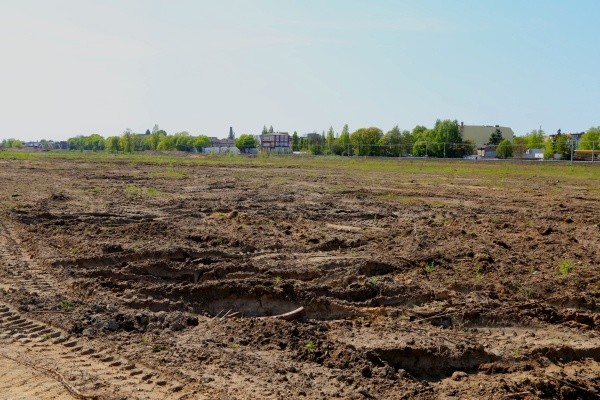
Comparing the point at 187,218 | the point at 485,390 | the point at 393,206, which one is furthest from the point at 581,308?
the point at 393,206

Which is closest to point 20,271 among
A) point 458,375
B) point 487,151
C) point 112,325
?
point 112,325

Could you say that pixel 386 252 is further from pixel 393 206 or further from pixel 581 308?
pixel 393 206

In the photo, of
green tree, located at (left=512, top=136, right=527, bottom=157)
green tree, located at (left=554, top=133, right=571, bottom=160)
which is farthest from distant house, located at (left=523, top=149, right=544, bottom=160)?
green tree, located at (left=554, top=133, right=571, bottom=160)

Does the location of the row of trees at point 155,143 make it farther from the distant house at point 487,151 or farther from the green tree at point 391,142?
the distant house at point 487,151

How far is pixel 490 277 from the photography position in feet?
35.9

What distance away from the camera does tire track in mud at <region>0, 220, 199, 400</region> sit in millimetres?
5867

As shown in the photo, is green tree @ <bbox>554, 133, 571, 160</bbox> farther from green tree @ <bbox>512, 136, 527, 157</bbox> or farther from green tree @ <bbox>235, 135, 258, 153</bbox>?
green tree @ <bbox>235, 135, 258, 153</bbox>

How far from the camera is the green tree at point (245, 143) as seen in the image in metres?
146

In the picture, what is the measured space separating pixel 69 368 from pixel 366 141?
4173 inches

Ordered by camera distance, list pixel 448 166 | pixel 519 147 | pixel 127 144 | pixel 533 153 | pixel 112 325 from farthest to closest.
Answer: pixel 127 144 → pixel 533 153 → pixel 519 147 → pixel 448 166 → pixel 112 325

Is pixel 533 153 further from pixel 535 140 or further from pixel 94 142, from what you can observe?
pixel 94 142

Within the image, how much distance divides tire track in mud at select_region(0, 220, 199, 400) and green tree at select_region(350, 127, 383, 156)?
9748 centimetres

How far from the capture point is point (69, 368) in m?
6.39

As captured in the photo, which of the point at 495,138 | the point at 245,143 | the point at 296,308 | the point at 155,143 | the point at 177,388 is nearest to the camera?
the point at 177,388
